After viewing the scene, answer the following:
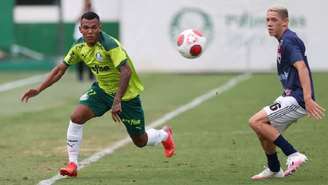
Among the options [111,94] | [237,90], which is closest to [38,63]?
[237,90]

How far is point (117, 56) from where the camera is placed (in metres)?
10.7

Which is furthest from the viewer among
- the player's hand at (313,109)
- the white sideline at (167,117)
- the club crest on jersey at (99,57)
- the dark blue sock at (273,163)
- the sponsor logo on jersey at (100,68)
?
the white sideline at (167,117)

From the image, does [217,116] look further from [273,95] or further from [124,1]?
[124,1]

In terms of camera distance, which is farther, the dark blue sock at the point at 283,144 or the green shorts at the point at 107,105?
the green shorts at the point at 107,105

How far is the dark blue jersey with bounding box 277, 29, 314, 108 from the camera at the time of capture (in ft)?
33.0

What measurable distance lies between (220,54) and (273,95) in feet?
25.7

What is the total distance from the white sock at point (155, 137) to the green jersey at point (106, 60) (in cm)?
68

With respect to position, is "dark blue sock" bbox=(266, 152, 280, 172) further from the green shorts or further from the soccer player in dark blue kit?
the green shorts

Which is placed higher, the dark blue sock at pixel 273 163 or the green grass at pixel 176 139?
the dark blue sock at pixel 273 163

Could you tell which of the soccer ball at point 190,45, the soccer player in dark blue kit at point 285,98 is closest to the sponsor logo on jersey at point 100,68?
the soccer ball at point 190,45

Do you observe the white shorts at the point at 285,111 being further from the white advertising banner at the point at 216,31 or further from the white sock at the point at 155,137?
the white advertising banner at the point at 216,31

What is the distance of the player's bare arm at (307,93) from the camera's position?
9.65m

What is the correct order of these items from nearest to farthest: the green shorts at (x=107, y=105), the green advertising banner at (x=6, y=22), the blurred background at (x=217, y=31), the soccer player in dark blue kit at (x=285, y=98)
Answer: the soccer player in dark blue kit at (x=285, y=98)
the green shorts at (x=107, y=105)
the blurred background at (x=217, y=31)
the green advertising banner at (x=6, y=22)

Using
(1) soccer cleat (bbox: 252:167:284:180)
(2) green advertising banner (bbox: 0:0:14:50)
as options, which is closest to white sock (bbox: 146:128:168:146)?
(1) soccer cleat (bbox: 252:167:284:180)
